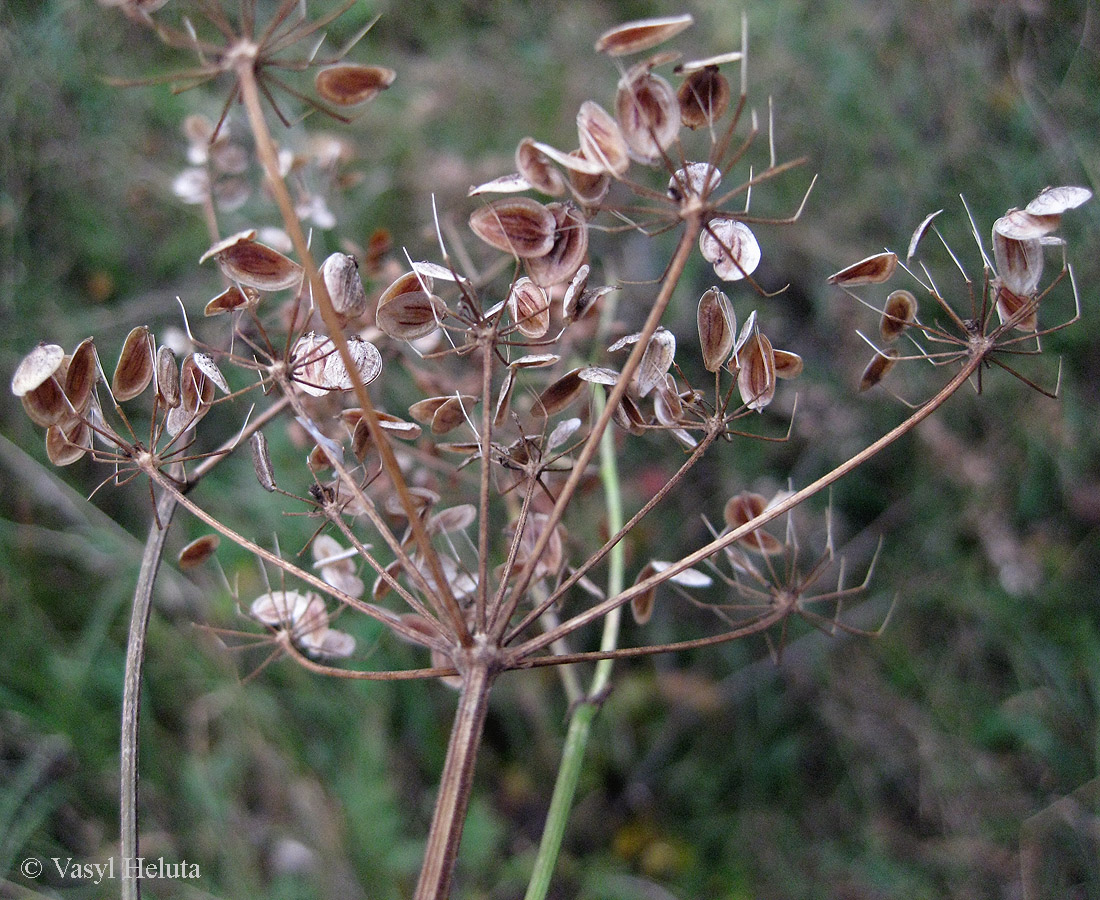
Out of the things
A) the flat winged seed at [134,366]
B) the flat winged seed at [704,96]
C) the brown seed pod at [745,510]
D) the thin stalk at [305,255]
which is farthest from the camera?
the brown seed pod at [745,510]

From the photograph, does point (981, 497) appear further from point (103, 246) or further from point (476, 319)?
point (103, 246)

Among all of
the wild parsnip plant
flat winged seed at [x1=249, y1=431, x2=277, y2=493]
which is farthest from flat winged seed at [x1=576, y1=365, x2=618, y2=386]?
flat winged seed at [x1=249, y1=431, x2=277, y2=493]

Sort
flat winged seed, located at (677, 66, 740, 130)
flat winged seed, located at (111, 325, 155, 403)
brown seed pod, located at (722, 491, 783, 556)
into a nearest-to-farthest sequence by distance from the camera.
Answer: flat winged seed, located at (677, 66, 740, 130), flat winged seed, located at (111, 325, 155, 403), brown seed pod, located at (722, 491, 783, 556)

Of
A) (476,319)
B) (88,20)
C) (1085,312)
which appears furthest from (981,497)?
(88,20)

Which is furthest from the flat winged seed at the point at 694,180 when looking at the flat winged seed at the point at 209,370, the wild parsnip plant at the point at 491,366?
the flat winged seed at the point at 209,370

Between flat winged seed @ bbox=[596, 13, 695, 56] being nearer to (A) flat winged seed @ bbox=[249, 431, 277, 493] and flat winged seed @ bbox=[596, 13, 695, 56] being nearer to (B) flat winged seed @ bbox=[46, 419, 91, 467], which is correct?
(A) flat winged seed @ bbox=[249, 431, 277, 493]

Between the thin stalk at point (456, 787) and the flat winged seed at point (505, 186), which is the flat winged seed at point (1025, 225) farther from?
the thin stalk at point (456, 787)
